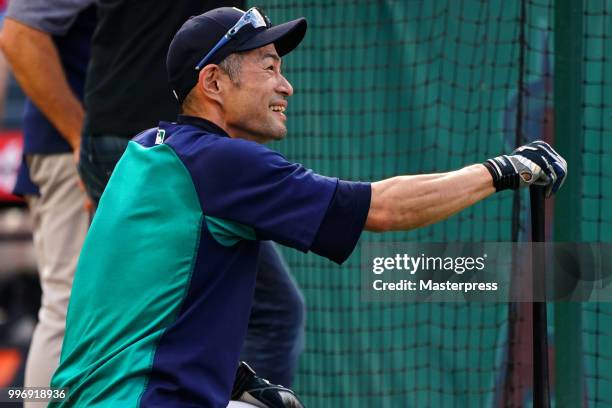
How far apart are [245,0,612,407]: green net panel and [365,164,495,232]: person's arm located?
63.8 inches

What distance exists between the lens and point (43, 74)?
180 inches

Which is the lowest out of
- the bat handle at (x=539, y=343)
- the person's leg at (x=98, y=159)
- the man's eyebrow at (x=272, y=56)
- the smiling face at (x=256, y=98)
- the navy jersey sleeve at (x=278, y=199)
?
the bat handle at (x=539, y=343)

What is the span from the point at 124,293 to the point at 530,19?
8.28 ft

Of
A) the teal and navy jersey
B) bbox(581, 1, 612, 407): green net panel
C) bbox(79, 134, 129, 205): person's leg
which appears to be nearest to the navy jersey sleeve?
the teal and navy jersey

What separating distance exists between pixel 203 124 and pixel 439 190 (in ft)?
2.15

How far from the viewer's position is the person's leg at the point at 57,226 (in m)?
4.66

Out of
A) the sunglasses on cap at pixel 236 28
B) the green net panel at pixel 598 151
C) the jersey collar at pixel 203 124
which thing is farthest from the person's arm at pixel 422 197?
the green net panel at pixel 598 151

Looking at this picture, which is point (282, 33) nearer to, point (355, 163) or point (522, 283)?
point (522, 283)

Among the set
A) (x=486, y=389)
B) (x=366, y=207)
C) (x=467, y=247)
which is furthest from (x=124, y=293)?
(x=486, y=389)

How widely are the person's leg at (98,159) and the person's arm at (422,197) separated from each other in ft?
4.54

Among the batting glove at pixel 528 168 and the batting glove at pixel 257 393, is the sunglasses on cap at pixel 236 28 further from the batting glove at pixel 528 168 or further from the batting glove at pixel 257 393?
the batting glove at pixel 257 393

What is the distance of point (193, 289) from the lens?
305cm

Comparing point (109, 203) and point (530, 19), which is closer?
point (109, 203)

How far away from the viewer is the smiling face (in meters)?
3.29
